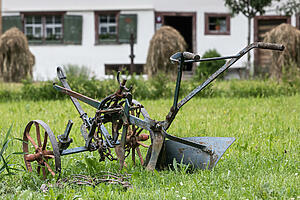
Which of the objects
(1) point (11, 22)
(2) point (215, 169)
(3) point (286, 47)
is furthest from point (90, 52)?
(2) point (215, 169)

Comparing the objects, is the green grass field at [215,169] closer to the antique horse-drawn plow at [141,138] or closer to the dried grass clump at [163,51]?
the antique horse-drawn plow at [141,138]

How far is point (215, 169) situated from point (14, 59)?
1032cm

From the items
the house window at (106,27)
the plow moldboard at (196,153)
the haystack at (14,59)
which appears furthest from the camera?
the house window at (106,27)

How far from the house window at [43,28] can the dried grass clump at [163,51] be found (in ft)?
23.8

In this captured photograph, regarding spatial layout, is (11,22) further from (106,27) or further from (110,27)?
(110,27)

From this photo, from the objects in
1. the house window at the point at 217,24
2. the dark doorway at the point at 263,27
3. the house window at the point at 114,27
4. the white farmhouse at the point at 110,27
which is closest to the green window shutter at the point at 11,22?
the white farmhouse at the point at 110,27

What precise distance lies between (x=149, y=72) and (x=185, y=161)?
875 cm

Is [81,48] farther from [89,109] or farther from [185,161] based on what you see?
[185,161]

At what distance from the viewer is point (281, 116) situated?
6.08 meters

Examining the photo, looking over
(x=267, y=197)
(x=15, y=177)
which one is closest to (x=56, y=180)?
(x=15, y=177)

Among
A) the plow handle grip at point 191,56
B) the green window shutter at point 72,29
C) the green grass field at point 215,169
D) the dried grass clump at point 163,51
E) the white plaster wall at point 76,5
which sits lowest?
the green grass field at point 215,169

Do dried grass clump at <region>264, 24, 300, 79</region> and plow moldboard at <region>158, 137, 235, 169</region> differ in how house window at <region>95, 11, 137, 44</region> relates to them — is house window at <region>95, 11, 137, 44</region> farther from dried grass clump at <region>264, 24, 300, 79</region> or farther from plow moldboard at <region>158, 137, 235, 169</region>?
plow moldboard at <region>158, 137, 235, 169</region>

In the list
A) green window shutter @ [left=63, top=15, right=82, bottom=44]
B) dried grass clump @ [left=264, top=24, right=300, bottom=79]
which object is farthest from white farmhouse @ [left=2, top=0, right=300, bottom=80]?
dried grass clump @ [left=264, top=24, right=300, bottom=79]

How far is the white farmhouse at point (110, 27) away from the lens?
736 inches
